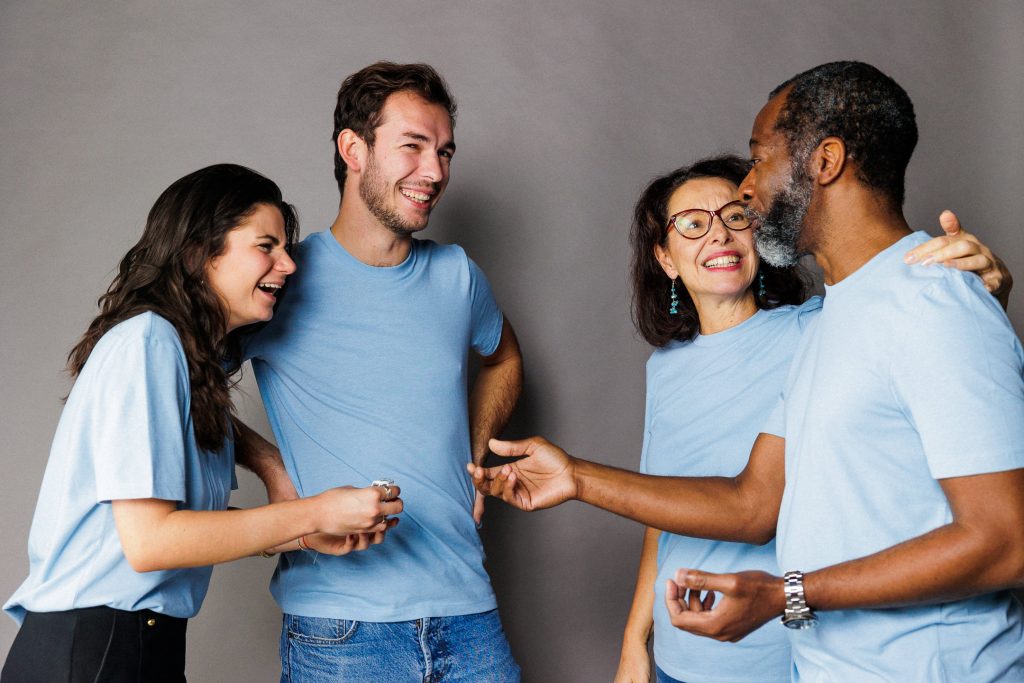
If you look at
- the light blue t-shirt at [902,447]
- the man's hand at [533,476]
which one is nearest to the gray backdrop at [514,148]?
the man's hand at [533,476]

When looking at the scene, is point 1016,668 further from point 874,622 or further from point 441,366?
point 441,366

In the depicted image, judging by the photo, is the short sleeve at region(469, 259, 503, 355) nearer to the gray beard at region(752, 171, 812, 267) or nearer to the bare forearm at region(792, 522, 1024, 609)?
the gray beard at region(752, 171, 812, 267)

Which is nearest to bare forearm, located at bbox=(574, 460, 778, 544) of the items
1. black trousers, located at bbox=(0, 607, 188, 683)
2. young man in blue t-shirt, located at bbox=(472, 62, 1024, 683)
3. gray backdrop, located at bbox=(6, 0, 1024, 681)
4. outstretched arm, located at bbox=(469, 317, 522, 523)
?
young man in blue t-shirt, located at bbox=(472, 62, 1024, 683)

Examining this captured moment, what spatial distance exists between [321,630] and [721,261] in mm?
1177

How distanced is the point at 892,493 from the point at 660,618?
2.54 ft

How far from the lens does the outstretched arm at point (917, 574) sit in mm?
1209

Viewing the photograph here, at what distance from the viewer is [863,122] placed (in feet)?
4.91

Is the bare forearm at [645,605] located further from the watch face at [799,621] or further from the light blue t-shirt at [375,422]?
the watch face at [799,621]

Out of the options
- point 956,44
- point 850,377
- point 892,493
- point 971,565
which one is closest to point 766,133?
point 850,377

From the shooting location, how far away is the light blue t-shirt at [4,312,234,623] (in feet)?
4.98

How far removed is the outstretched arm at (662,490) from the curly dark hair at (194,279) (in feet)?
1.74

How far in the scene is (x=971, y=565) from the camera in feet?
3.96

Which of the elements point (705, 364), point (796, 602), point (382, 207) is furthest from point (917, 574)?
point (382, 207)

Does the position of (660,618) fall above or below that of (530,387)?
below
